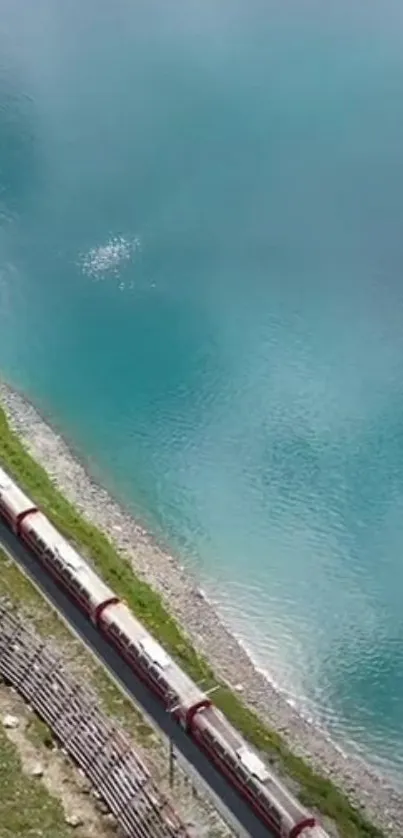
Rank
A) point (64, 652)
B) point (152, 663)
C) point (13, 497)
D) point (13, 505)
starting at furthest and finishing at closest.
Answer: point (13, 497) → point (13, 505) → point (64, 652) → point (152, 663)

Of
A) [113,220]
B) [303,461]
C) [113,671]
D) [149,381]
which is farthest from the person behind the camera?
[113,220]

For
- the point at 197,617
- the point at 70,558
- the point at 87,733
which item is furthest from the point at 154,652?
the point at 197,617

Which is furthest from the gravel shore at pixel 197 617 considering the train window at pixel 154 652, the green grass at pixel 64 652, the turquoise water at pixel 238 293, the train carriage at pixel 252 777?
the green grass at pixel 64 652

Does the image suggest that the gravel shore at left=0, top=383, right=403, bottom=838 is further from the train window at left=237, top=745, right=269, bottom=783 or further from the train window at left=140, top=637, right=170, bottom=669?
the train window at left=237, top=745, right=269, bottom=783

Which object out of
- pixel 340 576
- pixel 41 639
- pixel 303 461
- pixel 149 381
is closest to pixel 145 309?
pixel 149 381

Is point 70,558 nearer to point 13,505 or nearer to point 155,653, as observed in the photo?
→ point 13,505

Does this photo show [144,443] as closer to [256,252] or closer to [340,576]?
[340,576]

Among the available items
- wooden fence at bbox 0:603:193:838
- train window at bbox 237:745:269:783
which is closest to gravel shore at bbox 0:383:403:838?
train window at bbox 237:745:269:783
